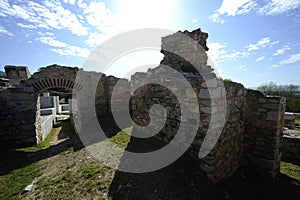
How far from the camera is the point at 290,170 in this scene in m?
4.98

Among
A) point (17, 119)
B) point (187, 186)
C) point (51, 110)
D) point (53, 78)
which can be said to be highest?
point (53, 78)

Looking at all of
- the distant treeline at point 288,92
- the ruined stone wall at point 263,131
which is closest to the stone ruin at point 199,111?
the ruined stone wall at point 263,131

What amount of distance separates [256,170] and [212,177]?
2.49 meters

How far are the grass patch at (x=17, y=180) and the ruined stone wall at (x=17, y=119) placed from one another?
7.42ft

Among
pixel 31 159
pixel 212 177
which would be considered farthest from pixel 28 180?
pixel 212 177

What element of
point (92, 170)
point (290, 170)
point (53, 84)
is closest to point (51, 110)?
point (53, 84)

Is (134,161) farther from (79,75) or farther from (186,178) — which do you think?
(79,75)

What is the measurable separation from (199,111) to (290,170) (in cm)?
497

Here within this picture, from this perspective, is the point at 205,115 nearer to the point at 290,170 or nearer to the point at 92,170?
the point at 92,170

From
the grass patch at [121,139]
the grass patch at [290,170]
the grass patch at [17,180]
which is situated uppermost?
the grass patch at [121,139]

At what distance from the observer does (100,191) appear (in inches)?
112

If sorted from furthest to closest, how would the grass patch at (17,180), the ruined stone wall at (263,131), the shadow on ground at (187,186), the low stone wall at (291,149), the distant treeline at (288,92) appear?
the distant treeline at (288,92)
the low stone wall at (291,149)
the ruined stone wall at (263,131)
the grass patch at (17,180)
the shadow on ground at (187,186)

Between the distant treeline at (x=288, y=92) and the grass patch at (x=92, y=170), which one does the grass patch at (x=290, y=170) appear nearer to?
the grass patch at (x=92, y=170)

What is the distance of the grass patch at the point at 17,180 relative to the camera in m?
3.02
